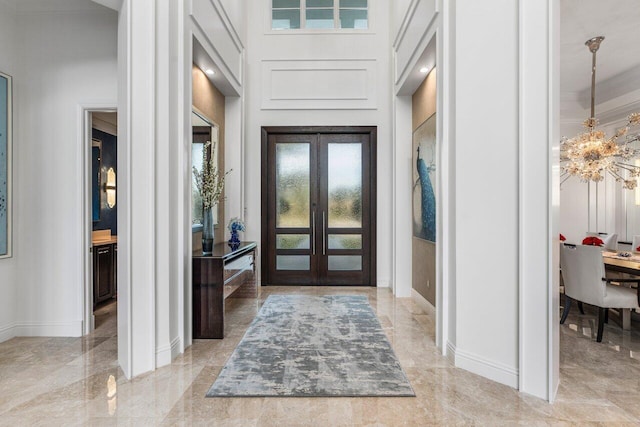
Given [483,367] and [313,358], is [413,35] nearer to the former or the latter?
[483,367]

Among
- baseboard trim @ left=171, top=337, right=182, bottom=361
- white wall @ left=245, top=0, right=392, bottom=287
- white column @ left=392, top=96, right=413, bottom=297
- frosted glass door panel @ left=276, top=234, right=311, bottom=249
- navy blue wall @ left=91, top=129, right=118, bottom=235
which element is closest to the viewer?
baseboard trim @ left=171, top=337, right=182, bottom=361

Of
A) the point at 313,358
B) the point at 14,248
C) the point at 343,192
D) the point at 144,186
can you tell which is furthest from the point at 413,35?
the point at 14,248

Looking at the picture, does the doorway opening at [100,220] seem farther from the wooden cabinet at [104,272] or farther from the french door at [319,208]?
the french door at [319,208]

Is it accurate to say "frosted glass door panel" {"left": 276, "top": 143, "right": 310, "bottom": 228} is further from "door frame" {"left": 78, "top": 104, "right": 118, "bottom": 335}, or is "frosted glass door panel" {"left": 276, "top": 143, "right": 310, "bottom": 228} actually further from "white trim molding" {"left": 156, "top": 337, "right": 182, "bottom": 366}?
"white trim molding" {"left": 156, "top": 337, "right": 182, "bottom": 366}

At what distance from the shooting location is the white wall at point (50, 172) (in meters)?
3.51

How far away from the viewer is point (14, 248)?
11.4ft

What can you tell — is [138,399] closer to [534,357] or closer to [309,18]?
[534,357]

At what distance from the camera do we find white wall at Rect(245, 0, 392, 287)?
5.79 meters

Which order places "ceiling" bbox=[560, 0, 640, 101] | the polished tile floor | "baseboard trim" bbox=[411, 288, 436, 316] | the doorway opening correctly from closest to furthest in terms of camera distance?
the polished tile floor → the doorway opening → "ceiling" bbox=[560, 0, 640, 101] → "baseboard trim" bbox=[411, 288, 436, 316]

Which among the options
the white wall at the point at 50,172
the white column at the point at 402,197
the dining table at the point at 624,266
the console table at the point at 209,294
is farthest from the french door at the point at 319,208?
the dining table at the point at 624,266

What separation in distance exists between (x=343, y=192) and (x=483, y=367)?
142 inches

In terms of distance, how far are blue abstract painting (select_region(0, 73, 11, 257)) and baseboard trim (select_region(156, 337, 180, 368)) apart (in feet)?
6.02

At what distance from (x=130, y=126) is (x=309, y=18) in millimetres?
4286

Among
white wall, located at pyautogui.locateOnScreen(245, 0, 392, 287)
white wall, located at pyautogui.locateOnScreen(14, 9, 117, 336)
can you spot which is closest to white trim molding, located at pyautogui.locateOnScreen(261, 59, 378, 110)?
→ white wall, located at pyautogui.locateOnScreen(245, 0, 392, 287)
